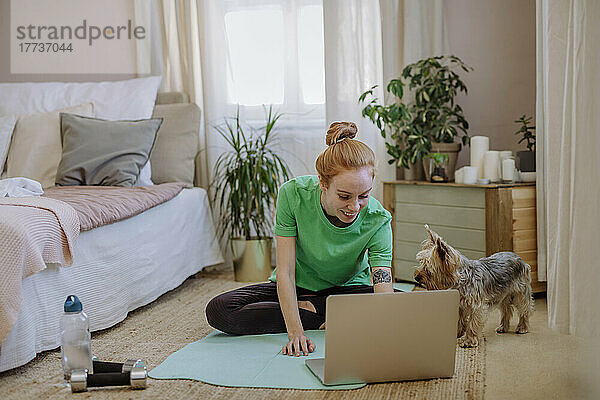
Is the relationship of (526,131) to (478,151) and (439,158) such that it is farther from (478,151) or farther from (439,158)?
(439,158)

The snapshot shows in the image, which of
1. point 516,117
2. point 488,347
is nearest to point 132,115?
point 516,117

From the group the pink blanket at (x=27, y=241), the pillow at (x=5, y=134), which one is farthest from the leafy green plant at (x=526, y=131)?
the pillow at (x=5, y=134)

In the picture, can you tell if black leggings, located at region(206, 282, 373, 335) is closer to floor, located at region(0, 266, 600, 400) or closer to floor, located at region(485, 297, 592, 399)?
floor, located at region(0, 266, 600, 400)

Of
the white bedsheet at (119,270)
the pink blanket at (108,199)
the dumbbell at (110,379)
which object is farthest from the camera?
the pink blanket at (108,199)

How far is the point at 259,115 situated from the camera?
13.3ft

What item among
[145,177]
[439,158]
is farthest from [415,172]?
[145,177]

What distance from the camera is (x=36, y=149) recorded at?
3.50m

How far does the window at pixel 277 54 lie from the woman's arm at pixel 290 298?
172 cm

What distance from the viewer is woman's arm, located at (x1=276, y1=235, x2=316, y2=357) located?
2.25m

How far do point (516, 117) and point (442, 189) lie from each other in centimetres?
63

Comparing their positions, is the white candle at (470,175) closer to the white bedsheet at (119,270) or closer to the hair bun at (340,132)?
the hair bun at (340,132)

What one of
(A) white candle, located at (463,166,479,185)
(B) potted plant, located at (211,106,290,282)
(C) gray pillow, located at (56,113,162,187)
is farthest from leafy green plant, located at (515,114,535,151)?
(C) gray pillow, located at (56,113,162,187)

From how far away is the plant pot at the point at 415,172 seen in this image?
12.0ft

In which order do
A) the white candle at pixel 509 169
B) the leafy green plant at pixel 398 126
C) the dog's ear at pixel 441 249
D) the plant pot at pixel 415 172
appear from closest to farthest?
the dog's ear at pixel 441 249 → the white candle at pixel 509 169 → the leafy green plant at pixel 398 126 → the plant pot at pixel 415 172
